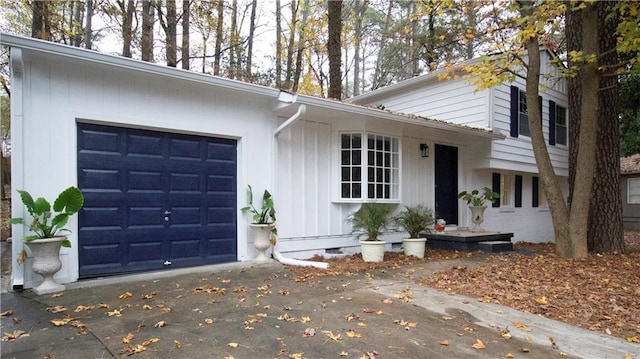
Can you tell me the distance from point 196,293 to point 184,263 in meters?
1.51

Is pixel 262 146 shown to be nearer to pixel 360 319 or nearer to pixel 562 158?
pixel 360 319

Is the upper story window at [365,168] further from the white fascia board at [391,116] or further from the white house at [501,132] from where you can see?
the white house at [501,132]

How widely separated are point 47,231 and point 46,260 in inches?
13.2

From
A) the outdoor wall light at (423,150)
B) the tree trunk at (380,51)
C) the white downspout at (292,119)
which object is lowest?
the outdoor wall light at (423,150)

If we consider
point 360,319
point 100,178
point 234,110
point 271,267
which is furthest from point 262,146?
point 360,319

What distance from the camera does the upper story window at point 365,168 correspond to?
25.0 ft

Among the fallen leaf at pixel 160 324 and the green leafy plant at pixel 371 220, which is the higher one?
the green leafy plant at pixel 371 220

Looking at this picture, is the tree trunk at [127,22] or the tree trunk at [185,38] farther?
the tree trunk at [185,38]

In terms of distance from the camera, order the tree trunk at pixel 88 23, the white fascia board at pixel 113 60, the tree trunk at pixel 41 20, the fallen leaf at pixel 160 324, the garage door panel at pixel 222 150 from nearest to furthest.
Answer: the fallen leaf at pixel 160 324, the white fascia board at pixel 113 60, the garage door panel at pixel 222 150, the tree trunk at pixel 41 20, the tree trunk at pixel 88 23

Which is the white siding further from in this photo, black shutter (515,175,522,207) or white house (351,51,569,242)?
black shutter (515,175,522,207)

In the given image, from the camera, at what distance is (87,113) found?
5.07 m

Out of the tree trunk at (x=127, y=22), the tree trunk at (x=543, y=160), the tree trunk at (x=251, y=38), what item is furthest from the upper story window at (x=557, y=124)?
the tree trunk at (x=127, y=22)

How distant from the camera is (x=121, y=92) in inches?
210

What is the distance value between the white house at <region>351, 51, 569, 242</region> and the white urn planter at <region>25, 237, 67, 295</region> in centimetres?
793
